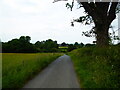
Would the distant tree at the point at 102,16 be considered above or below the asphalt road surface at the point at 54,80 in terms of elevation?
above

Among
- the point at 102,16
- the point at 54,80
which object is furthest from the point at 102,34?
the point at 54,80

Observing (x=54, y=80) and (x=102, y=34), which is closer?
(x=54, y=80)

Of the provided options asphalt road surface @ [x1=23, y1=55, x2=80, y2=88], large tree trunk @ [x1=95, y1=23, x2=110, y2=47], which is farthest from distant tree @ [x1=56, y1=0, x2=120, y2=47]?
asphalt road surface @ [x1=23, y1=55, x2=80, y2=88]

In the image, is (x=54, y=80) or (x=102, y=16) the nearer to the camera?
(x=54, y=80)

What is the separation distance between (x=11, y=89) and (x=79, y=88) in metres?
2.97

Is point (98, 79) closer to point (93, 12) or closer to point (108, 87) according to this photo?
point (108, 87)

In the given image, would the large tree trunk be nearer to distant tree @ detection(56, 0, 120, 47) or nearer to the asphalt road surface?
distant tree @ detection(56, 0, 120, 47)

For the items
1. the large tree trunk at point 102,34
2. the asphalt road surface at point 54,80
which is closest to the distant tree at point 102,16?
the large tree trunk at point 102,34

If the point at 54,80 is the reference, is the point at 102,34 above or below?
above

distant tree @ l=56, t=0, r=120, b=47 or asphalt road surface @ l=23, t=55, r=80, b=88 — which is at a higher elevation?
distant tree @ l=56, t=0, r=120, b=47

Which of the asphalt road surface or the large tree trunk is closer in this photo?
the asphalt road surface

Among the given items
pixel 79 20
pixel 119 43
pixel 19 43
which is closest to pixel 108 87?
pixel 119 43

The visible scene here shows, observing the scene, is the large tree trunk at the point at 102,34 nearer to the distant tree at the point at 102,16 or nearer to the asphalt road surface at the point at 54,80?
the distant tree at the point at 102,16

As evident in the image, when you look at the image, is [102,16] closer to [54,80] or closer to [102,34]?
[102,34]
